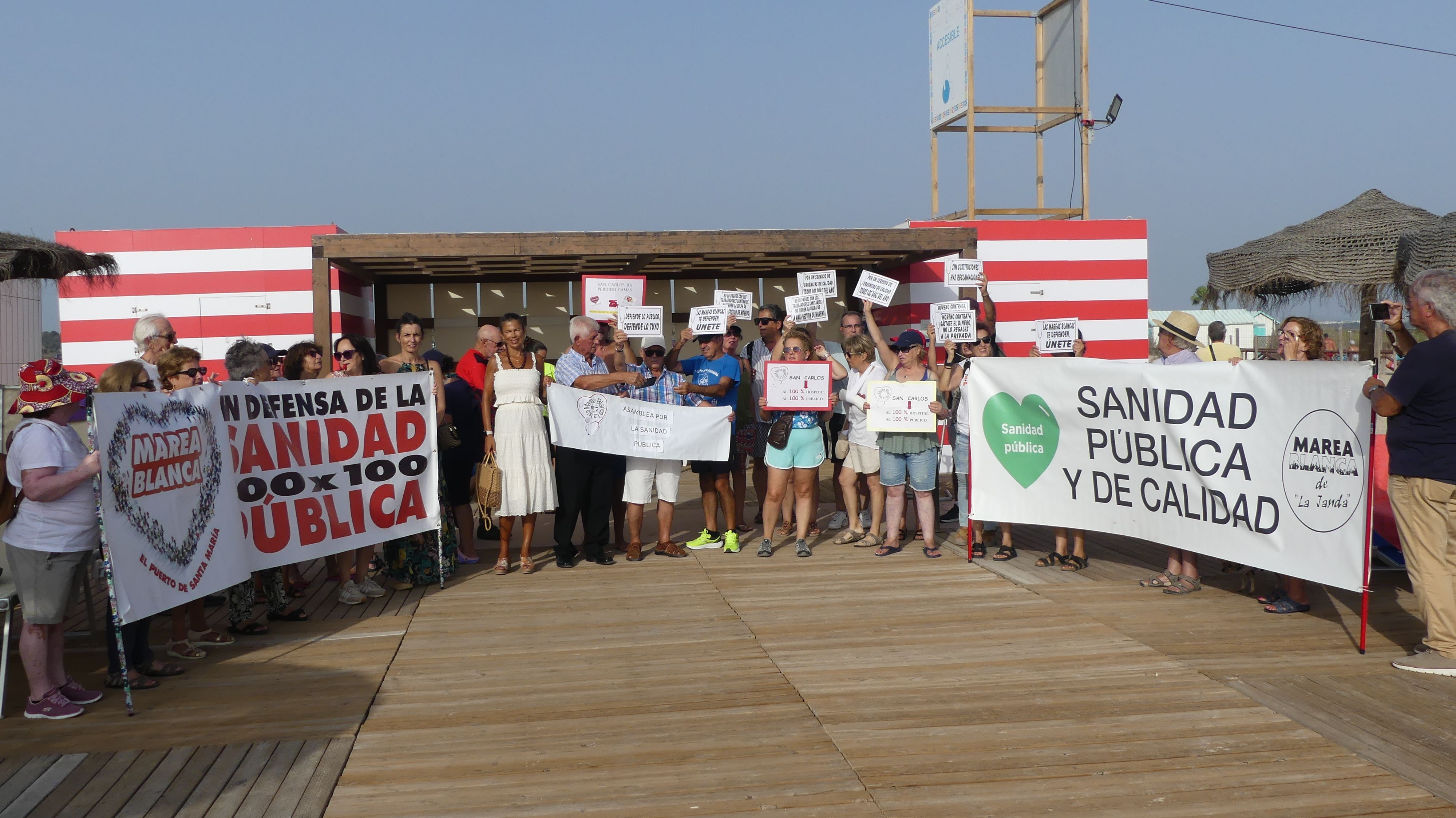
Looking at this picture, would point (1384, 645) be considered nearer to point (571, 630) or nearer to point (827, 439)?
point (571, 630)

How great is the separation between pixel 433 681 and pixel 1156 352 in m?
46.0

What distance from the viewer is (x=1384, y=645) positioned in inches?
212

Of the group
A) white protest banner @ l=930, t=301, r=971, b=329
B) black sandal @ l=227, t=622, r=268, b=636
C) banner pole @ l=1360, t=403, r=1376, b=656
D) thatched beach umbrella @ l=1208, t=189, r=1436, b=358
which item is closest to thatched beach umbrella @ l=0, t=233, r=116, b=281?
black sandal @ l=227, t=622, r=268, b=636

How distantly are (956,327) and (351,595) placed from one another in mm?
4792

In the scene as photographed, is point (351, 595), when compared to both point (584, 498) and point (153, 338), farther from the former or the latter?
point (153, 338)

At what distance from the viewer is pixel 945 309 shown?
811 cm

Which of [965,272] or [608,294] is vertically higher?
[965,272]

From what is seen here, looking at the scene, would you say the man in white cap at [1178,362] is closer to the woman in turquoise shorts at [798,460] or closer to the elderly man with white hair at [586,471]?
the woman in turquoise shorts at [798,460]

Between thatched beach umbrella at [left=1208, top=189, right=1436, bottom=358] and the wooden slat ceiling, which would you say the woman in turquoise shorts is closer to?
the wooden slat ceiling

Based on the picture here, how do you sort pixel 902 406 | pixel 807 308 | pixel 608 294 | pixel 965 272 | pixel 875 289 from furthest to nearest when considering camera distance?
pixel 965 272 < pixel 875 289 < pixel 807 308 < pixel 608 294 < pixel 902 406

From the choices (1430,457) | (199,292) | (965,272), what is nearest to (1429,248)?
(1430,457)

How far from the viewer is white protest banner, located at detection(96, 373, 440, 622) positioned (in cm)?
491

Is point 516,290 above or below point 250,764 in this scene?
above

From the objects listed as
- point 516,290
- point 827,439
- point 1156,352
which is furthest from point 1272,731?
point 1156,352
